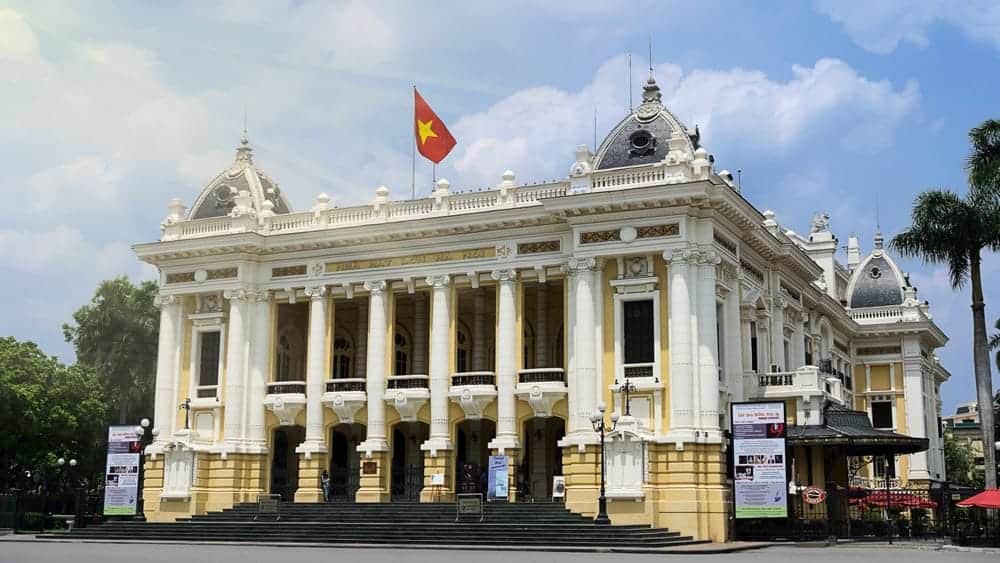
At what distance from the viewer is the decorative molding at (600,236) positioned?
39.2 meters

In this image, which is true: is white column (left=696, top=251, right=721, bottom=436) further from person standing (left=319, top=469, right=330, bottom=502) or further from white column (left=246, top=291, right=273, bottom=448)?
white column (left=246, top=291, right=273, bottom=448)

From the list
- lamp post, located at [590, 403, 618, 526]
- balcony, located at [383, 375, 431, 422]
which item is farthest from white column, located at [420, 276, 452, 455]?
lamp post, located at [590, 403, 618, 526]

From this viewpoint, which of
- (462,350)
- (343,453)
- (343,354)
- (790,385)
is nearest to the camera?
(790,385)

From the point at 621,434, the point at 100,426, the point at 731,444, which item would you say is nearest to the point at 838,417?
the point at 731,444

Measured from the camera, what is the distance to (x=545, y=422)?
45.1 meters

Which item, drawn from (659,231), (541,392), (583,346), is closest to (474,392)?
(541,392)

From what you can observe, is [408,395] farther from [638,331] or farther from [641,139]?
[641,139]

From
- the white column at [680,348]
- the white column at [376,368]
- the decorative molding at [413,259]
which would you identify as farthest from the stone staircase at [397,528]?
the decorative molding at [413,259]

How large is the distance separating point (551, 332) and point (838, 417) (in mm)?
11956

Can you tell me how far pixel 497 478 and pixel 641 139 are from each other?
41.9 ft

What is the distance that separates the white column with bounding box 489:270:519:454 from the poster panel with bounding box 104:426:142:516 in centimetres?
1303

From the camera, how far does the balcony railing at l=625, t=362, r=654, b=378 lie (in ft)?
126

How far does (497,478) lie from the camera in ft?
128

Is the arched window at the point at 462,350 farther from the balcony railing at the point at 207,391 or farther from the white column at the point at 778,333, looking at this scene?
the white column at the point at 778,333
